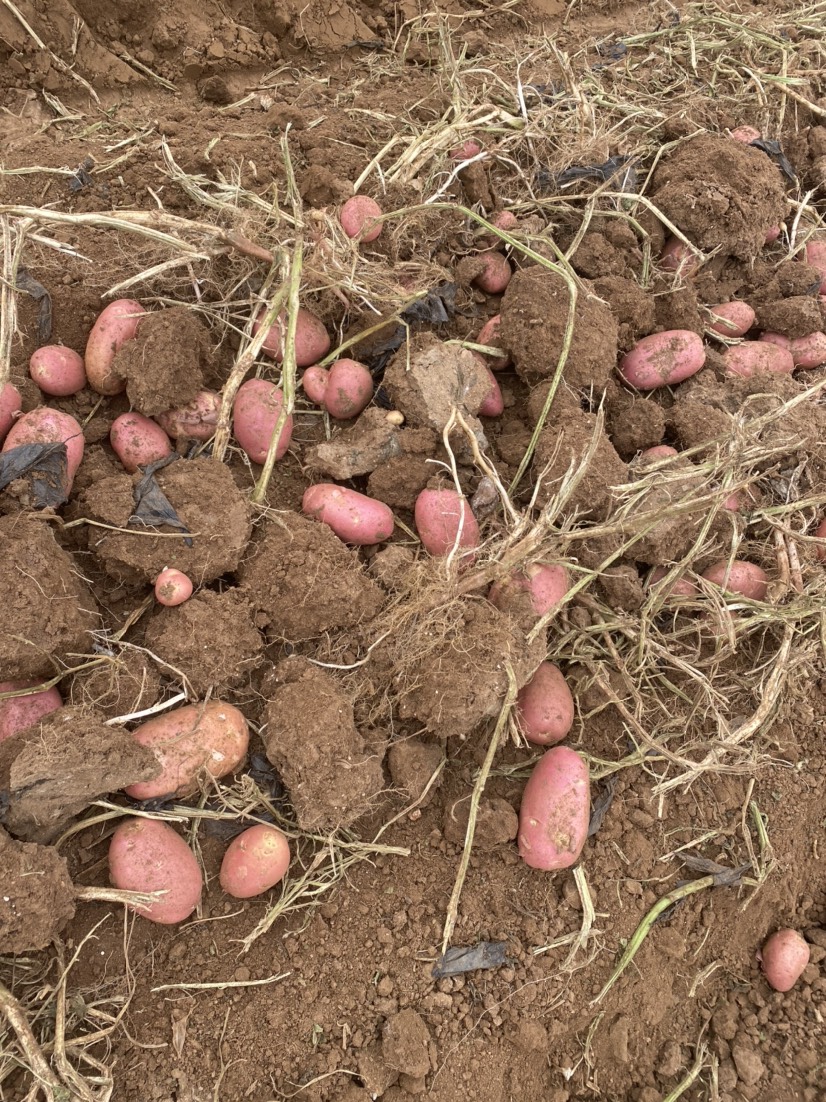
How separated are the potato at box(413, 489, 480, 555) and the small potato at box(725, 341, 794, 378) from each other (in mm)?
912

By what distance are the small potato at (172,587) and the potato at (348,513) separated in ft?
1.01

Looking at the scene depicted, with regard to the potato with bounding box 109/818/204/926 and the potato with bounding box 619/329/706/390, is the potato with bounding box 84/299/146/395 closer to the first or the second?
the potato with bounding box 109/818/204/926

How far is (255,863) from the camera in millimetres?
1377

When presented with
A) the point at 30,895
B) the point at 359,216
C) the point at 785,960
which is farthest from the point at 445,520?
the point at 785,960

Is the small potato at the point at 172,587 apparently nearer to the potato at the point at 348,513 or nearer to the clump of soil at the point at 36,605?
the clump of soil at the point at 36,605

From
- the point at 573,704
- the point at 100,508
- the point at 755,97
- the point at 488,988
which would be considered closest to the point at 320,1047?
the point at 488,988

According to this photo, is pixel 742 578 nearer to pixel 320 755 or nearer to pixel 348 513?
pixel 348 513

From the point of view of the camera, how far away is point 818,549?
73.7 inches

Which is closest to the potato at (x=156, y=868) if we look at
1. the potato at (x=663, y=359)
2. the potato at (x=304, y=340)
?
the potato at (x=304, y=340)

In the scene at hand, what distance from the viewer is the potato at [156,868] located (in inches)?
52.7

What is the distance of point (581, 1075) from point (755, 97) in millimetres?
2832

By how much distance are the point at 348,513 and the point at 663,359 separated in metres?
0.91

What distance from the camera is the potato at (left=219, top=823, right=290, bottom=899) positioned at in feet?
4.52

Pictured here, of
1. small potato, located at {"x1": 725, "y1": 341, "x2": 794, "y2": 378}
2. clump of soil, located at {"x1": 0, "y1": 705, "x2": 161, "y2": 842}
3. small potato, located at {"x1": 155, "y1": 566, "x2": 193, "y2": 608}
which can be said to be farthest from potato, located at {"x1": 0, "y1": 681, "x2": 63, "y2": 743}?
small potato, located at {"x1": 725, "y1": 341, "x2": 794, "y2": 378}
